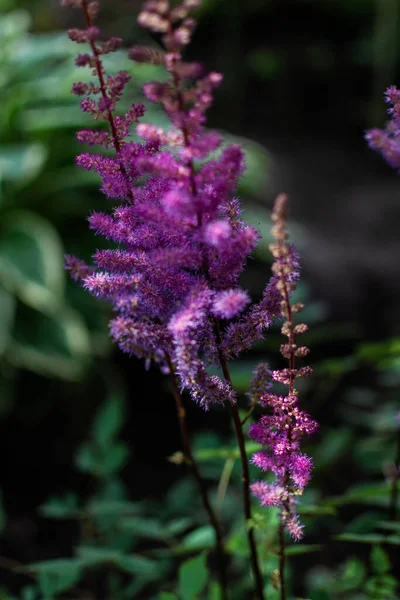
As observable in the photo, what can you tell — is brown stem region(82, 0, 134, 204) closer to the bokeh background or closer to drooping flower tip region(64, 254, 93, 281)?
drooping flower tip region(64, 254, 93, 281)

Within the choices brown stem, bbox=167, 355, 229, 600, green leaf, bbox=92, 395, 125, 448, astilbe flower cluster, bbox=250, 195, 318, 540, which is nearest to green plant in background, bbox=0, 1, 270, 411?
green leaf, bbox=92, 395, 125, 448

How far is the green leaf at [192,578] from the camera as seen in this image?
3.49 ft

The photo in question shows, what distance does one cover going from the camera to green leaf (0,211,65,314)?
245cm

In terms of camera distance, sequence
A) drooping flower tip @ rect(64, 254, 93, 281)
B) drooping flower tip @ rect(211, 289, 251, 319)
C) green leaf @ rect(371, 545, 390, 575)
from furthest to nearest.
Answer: green leaf @ rect(371, 545, 390, 575), drooping flower tip @ rect(64, 254, 93, 281), drooping flower tip @ rect(211, 289, 251, 319)

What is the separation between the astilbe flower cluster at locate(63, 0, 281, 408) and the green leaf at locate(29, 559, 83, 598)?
0.57 m

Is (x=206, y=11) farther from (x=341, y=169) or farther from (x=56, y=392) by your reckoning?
(x=56, y=392)

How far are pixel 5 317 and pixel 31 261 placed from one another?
25 cm

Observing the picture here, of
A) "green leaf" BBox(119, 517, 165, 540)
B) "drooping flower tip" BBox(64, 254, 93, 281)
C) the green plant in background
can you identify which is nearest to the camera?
"drooping flower tip" BBox(64, 254, 93, 281)

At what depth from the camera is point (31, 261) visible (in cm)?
254

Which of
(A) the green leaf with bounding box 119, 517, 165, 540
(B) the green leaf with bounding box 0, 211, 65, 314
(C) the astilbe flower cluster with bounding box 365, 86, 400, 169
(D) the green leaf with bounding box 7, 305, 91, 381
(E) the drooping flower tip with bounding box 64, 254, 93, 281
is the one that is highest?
(B) the green leaf with bounding box 0, 211, 65, 314

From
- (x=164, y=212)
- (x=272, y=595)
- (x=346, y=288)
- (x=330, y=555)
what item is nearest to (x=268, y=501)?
(x=164, y=212)

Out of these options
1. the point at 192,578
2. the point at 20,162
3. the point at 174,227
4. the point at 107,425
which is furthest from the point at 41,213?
the point at 174,227

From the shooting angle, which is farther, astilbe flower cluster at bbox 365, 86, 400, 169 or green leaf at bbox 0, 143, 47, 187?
green leaf at bbox 0, 143, 47, 187

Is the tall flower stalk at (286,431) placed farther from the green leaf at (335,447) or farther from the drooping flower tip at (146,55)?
the green leaf at (335,447)
